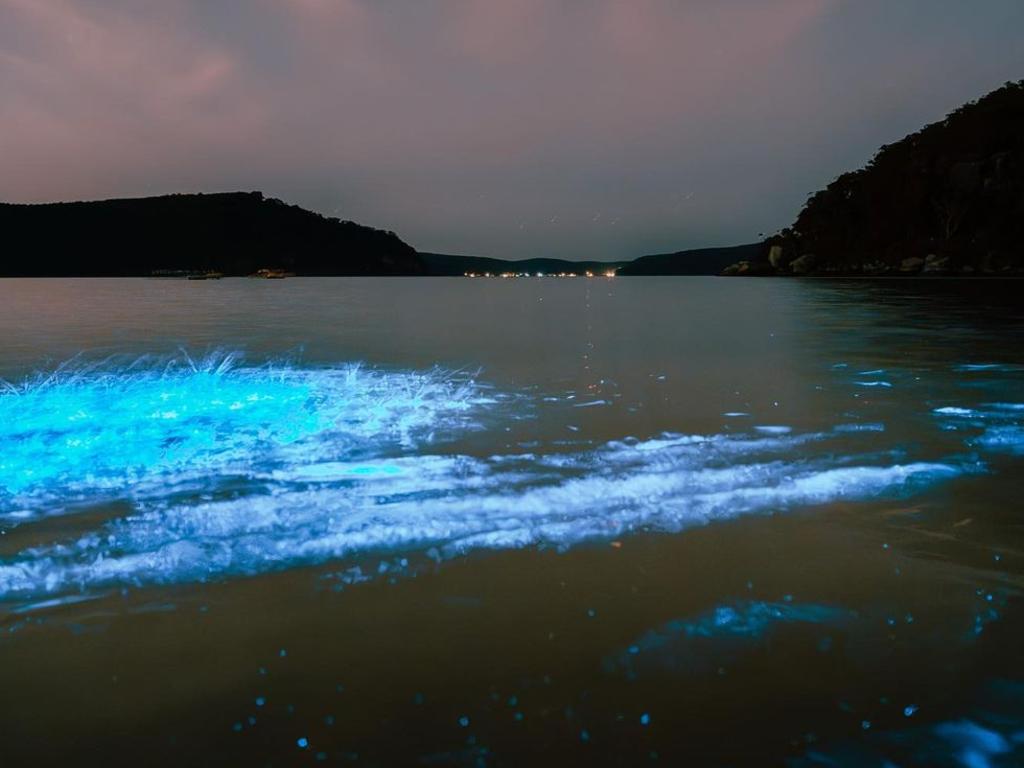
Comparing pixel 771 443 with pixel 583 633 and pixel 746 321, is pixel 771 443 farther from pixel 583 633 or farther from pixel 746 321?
pixel 746 321

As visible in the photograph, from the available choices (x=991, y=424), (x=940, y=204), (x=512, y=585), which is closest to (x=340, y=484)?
(x=512, y=585)

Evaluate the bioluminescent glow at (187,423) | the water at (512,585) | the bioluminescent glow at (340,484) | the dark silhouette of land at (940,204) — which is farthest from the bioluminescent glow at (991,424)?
the dark silhouette of land at (940,204)

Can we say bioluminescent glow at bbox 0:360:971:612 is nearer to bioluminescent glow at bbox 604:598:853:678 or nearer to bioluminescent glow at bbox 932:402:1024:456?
bioluminescent glow at bbox 932:402:1024:456

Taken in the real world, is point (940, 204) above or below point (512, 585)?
above

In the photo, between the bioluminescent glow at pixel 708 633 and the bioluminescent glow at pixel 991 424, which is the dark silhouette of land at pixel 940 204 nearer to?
the bioluminescent glow at pixel 991 424

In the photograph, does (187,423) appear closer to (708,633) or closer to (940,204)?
(708,633)

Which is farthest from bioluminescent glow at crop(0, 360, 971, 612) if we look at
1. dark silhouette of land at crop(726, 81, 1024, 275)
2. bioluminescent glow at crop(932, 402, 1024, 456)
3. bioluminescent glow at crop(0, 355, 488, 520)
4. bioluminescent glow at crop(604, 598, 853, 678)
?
dark silhouette of land at crop(726, 81, 1024, 275)
